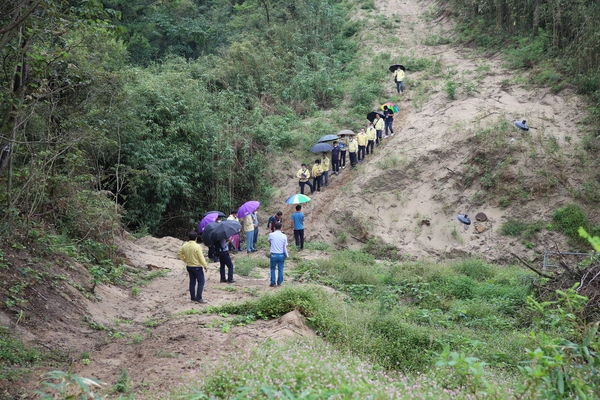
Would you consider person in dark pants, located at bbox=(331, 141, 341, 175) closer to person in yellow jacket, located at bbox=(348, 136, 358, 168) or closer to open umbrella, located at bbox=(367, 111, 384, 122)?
person in yellow jacket, located at bbox=(348, 136, 358, 168)

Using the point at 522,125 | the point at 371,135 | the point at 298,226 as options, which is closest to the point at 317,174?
the point at 371,135

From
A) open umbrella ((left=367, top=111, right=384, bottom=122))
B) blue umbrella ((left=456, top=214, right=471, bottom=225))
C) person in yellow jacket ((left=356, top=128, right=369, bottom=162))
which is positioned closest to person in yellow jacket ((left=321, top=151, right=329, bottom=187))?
person in yellow jacket ((left=356, top=128, right=369, bottom=162))

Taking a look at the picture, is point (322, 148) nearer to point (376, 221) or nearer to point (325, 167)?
point (325, 167)

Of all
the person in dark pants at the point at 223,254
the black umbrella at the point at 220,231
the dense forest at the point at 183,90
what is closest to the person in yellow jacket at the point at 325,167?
the dense forest at the point at 183,90

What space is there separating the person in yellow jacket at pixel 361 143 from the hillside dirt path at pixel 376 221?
0.30m

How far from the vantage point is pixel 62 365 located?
7.57m

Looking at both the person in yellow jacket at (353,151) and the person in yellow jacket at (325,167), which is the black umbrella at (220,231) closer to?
the person in yellow jacket at (325,167)

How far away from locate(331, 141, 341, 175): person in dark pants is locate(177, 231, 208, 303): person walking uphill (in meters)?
10.6

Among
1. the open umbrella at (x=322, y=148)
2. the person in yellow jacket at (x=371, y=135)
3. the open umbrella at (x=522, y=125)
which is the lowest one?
the open umbrella at (x=322, y=148)

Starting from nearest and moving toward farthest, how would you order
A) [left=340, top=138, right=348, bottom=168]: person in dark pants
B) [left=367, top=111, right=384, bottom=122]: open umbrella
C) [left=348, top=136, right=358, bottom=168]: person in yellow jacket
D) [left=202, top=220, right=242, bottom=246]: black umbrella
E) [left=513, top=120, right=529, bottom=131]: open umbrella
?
[left=202, top=220, right=242, bottom=246]: black umbrella, [left=513, top=120, right=529, bottom=131]: open umbrella, [left=348, top=136, right=358, bottom=168]: person in yellow jacket, [left=340, top=138, right=348, bottom=168]: person in dark pants, [left=367, top=111, right=384, bottom=122]: open umbrella

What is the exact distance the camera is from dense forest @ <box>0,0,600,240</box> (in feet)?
36.0

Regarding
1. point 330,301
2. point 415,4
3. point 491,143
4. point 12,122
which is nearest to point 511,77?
point 491,143

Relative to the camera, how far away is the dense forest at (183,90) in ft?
36.0

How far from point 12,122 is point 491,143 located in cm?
1489
